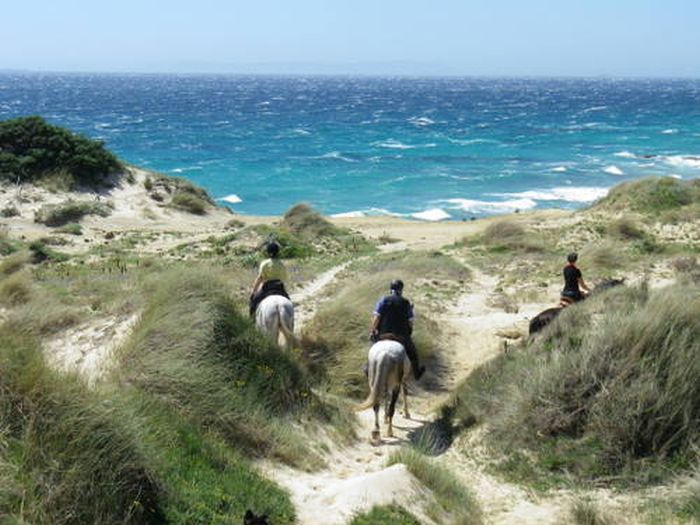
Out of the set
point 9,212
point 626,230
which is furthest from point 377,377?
point 9,212

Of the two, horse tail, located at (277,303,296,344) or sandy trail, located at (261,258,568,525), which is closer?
sandy trail, located at (261,258,568,525)

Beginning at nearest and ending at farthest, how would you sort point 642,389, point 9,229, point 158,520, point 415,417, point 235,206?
1. point 158,520
2. point 642,389
3. point 415,417
4. point 9,229
5. point 235,206

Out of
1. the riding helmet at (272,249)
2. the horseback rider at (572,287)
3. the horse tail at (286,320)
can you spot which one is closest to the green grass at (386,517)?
Answer: the horse tail at (286,320)

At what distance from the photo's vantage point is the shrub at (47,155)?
124ft

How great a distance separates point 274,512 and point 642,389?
4.54 m

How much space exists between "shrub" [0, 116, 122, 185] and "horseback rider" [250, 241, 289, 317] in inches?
1127

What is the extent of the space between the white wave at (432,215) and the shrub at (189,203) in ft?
42.5

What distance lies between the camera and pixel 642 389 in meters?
8.92

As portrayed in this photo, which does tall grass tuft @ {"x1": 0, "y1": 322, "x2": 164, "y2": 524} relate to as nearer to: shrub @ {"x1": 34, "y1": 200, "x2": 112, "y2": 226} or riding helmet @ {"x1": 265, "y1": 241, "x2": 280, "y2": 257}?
riding helmet @ {"x1": 265, "y1": 241, "x2": 280, "y2": 257}

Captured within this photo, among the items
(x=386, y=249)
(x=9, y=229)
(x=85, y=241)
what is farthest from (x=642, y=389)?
(x=9, y=229)

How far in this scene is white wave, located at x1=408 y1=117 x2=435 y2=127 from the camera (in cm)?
10419

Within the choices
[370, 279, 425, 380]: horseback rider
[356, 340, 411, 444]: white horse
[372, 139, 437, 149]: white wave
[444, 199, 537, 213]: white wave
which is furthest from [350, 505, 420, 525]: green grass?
[372, 139, 437, 149]: white wave

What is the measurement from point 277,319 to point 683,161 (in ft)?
202

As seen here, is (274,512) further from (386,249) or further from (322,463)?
(386,249)
